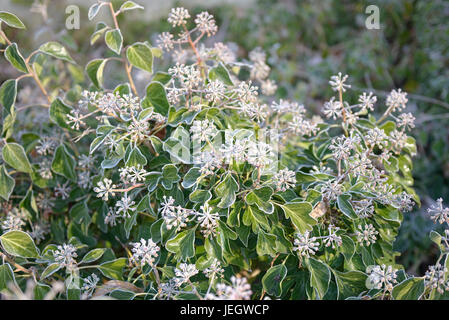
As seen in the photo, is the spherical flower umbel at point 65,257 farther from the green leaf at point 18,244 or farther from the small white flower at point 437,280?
the small white flower at point 437,280

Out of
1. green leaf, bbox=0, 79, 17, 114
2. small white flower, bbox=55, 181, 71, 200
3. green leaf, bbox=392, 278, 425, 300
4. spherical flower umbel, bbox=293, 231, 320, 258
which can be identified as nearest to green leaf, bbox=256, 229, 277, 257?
spherical flower umbel, bbox=293, 231, 320, 258

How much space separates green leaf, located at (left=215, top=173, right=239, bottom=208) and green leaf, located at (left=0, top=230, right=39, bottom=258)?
484mm

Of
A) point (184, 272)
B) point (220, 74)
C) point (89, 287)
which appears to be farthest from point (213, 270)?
point (220, 74)

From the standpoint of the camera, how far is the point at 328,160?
3.98ft

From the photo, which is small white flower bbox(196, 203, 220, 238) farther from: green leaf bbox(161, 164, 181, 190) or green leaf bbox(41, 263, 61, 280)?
green leaf bbox(41, 263, 61, 280)

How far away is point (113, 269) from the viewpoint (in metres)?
1.04

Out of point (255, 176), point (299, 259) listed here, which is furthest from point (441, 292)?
point (255, 176)


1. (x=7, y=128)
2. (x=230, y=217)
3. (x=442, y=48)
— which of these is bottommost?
(x=230, y=217)

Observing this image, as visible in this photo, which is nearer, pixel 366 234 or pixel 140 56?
pixel 366 234

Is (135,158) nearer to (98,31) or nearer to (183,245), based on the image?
(183,245)

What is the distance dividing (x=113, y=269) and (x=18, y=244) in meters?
0.24

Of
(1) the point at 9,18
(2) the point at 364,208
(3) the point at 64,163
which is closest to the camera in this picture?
(2) the point at 364,208
